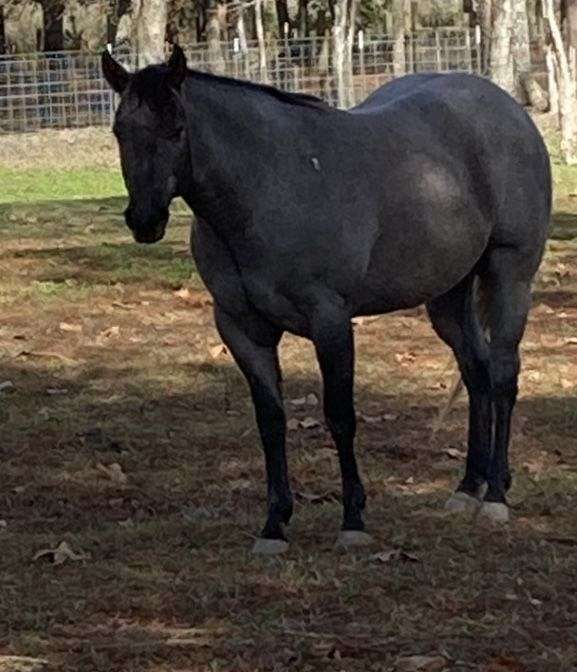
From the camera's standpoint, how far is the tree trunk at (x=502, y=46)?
1089 inches

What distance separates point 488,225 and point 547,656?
2434 mm

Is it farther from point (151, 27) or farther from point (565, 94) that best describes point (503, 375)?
point (151, 27)

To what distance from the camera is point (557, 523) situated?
7.66 meters

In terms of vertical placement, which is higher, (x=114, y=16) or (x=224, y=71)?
(x=114, y=16)

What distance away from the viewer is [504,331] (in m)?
7.98

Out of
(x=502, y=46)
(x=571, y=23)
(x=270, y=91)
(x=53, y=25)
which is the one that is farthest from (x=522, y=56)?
(x=270, y=91)

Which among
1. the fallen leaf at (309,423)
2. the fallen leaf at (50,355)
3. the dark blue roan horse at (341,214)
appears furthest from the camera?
the fallen leaf at (50,355)

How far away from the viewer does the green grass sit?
26.6m

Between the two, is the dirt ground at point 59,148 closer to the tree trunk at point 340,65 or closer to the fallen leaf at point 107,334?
the tree trunk at point 340,65

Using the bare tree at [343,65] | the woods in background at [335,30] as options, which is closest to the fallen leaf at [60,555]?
the woods in background at [335,30]

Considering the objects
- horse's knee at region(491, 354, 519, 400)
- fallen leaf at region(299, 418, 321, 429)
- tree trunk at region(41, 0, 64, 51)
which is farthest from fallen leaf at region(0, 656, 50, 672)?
tree trunk at region(41, 0, 64, 51)

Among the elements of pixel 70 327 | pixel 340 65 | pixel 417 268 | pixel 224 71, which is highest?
pixel 417 268

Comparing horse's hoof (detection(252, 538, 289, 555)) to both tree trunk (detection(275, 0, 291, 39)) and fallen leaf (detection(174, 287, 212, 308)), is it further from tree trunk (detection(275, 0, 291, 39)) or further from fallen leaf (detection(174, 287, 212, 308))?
tree trunk (detection(275, 0, 291, 39))

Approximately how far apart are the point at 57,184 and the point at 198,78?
2359cm
